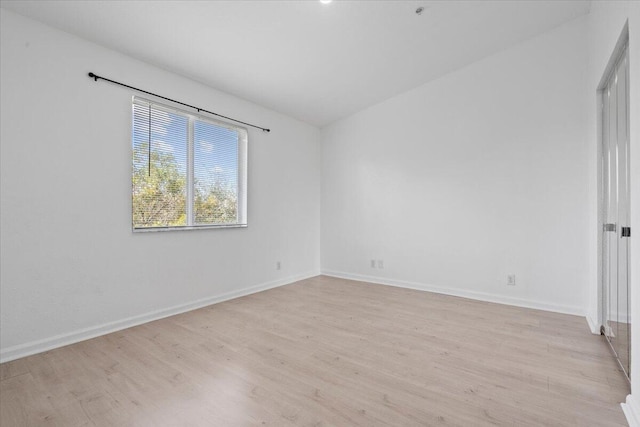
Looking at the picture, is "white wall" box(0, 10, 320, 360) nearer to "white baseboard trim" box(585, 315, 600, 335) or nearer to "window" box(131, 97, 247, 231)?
"window" box(131, 97, 247, 231)

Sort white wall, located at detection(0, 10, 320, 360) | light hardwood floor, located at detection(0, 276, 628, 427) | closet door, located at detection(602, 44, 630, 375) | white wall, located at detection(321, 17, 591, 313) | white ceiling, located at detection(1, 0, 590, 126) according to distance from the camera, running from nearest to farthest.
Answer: light hardwood floor, located at detection(0, 276, 628, 427) < closet door, located at detection(602, 44, 630, 375) < white wall, located at detection(0, 10, 320, 360) < white ceiling, located at detection(1, 0, 590, 126) < white wall, located at detection(321, 17, 591, 313)

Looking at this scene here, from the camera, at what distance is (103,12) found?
2459 millimetres

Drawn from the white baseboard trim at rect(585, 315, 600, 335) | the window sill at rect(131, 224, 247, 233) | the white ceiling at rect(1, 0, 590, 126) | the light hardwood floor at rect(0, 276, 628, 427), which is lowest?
the light hardwood floor at rect(0, 276, 628, 427)

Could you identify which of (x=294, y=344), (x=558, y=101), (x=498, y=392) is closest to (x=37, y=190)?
(x=294, y=344)

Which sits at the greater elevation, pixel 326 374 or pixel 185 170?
pixel 185 170

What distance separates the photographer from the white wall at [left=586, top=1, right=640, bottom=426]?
1.61 metres

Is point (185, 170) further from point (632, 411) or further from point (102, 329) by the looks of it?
point (632, 411)

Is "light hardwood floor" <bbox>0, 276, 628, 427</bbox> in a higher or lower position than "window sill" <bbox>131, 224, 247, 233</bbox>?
lower

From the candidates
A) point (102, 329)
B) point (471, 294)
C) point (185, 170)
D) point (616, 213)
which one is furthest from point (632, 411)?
point (185, 170)

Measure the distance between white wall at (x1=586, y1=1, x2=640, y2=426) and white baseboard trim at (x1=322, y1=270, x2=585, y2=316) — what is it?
27 cm

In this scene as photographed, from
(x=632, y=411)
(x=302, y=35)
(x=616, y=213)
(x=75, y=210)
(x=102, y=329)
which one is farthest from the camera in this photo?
(x=302, y=35)

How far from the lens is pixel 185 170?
11.7ft

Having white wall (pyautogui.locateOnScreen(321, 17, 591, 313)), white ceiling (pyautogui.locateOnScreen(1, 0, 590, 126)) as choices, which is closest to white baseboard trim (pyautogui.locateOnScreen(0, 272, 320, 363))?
white wall (pyautogui.locateOnScreen(321, 17, 591, 313))

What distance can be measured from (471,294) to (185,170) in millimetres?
3906
